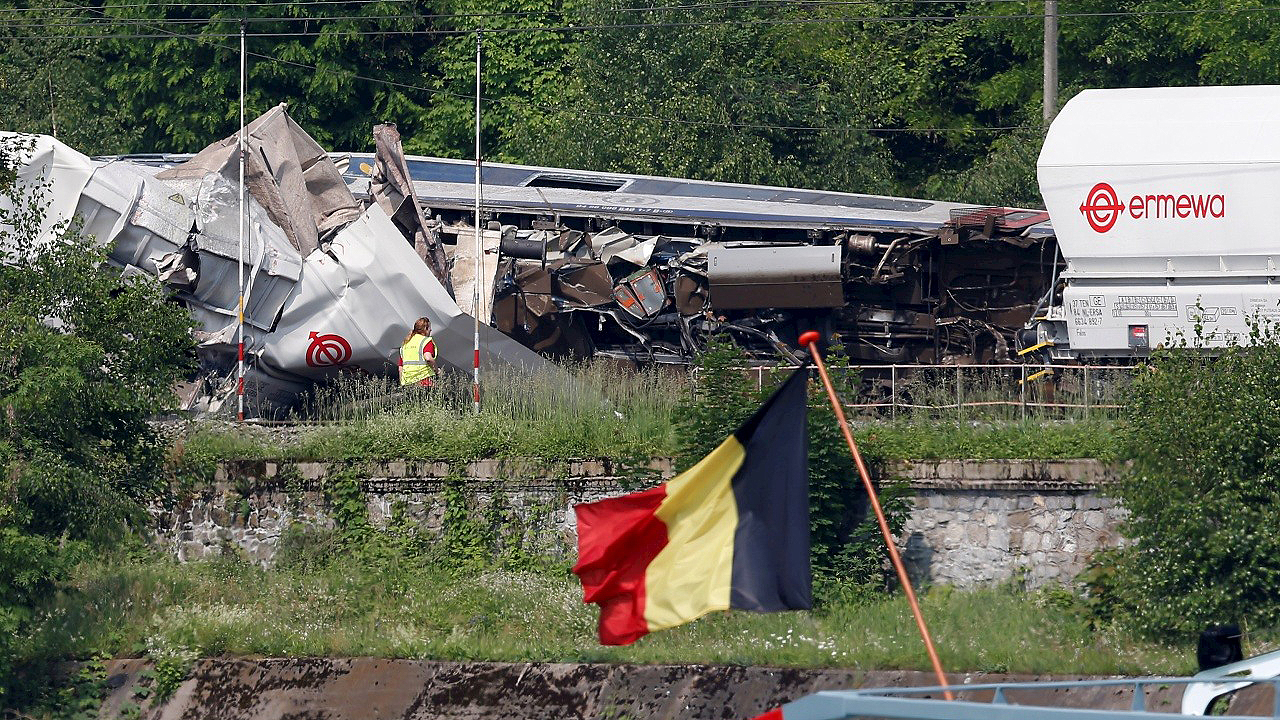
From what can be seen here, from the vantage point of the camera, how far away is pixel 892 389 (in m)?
20.9

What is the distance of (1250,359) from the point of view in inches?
618

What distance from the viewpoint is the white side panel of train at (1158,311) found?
18.8 metres

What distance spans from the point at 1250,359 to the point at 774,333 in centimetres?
810

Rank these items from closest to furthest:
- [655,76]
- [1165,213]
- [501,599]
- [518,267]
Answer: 1. [501,599]
2. [1165,213]
3. [518,267]
4. [655,76]

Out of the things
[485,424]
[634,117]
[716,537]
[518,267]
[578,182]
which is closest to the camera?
[716,537]

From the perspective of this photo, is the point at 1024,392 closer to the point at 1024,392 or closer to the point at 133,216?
the point at 1024,392

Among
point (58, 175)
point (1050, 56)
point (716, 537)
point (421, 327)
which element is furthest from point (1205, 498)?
point (1050, 56)

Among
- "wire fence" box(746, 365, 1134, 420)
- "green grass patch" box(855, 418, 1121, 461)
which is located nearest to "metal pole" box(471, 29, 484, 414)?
"wire fence" box(746, 365, 1134, 420)

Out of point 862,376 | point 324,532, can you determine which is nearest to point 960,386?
point 862,376

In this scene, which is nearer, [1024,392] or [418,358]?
[1024,392]

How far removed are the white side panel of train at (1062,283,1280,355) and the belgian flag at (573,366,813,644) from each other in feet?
33.1

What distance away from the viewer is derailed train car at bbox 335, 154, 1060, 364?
22234 mm

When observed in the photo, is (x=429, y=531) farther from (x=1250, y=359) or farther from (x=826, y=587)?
(x=1250, y=359)

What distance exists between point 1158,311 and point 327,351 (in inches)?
398
